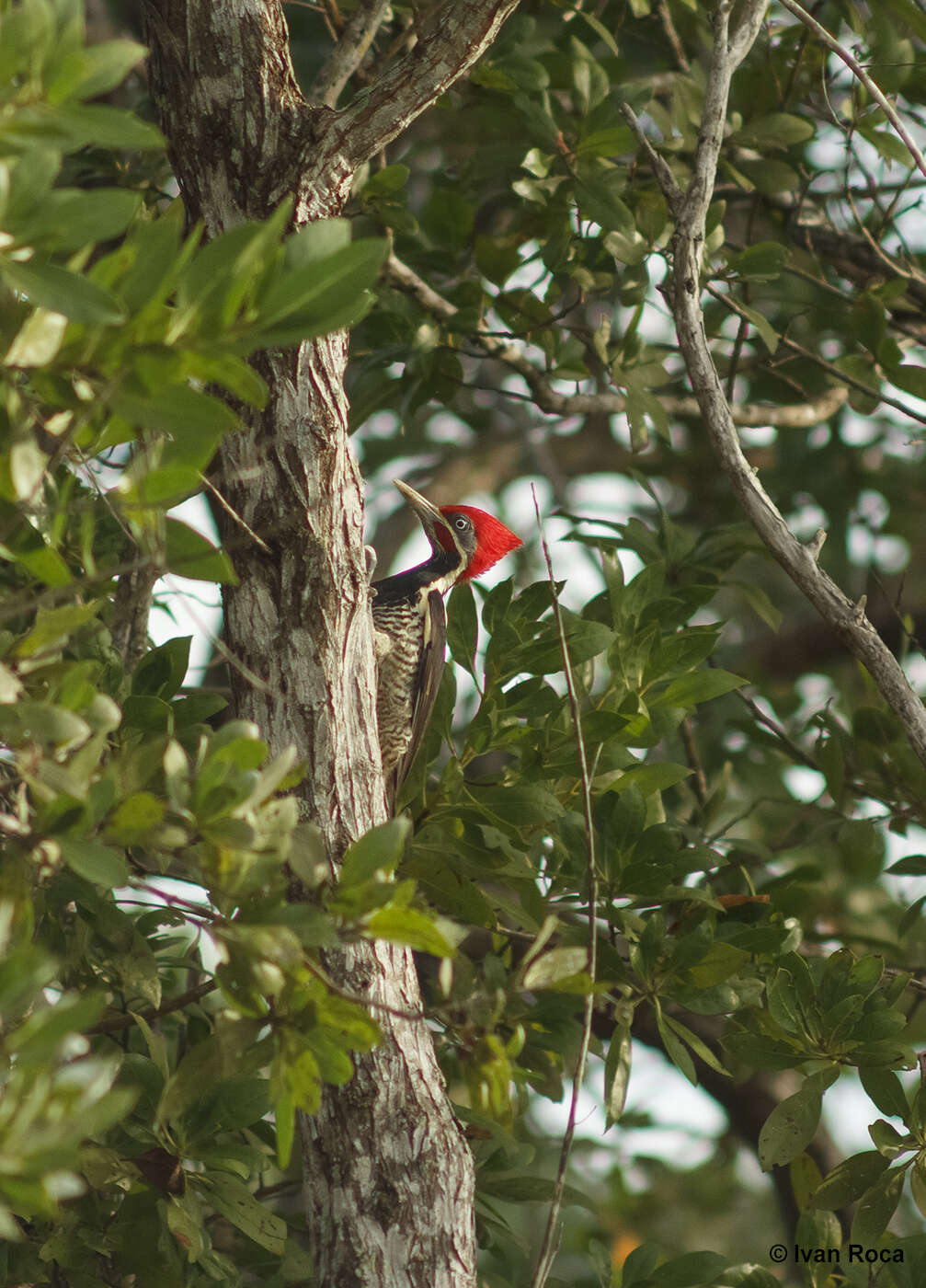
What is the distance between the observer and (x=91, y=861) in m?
1.27

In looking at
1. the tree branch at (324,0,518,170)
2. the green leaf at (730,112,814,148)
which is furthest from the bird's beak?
the tree branch at (324,0,518,170)

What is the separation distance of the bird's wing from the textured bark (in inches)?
56.3

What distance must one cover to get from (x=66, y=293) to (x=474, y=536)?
10.0ft

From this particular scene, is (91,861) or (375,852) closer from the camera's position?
(91,861)

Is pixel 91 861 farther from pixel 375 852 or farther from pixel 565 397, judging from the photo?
pixel 565 397

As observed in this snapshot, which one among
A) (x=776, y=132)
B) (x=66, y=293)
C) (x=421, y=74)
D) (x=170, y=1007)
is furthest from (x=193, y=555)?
(x=776, y=132)

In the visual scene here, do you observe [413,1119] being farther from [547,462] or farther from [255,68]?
[547,462]

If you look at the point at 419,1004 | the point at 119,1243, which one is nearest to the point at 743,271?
the point at 419,1004

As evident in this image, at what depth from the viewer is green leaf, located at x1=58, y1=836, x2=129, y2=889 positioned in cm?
127

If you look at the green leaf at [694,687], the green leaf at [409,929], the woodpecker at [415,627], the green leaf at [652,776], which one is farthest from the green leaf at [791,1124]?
the woodpecker at [415,627]

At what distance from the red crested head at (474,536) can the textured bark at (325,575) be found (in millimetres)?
1988

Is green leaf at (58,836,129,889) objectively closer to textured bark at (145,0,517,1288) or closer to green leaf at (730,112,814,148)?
textured bark at (145,0,517,1288)

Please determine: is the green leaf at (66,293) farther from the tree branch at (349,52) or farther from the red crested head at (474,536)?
the red crested head at (474,536)

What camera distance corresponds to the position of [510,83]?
129 inches
